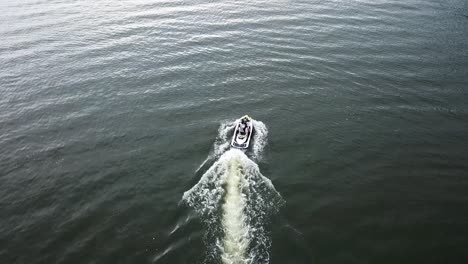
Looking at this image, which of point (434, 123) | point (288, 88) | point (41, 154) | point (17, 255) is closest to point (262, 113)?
point (288, 88)

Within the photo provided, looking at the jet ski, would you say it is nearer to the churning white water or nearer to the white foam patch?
the churning white water

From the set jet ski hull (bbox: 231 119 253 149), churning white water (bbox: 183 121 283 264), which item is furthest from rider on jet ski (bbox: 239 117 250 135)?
churning white water (bbox: 183 121 283 264)

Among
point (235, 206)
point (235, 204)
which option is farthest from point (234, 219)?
point (235, 204)

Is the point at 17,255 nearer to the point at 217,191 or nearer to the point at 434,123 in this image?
the point at 217,191

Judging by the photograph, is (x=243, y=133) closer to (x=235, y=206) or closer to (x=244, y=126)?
(x=244, y=126)

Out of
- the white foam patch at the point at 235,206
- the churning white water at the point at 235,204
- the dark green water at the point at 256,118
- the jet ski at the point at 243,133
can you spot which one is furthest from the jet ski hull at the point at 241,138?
the dark green water at the point at 256,118
